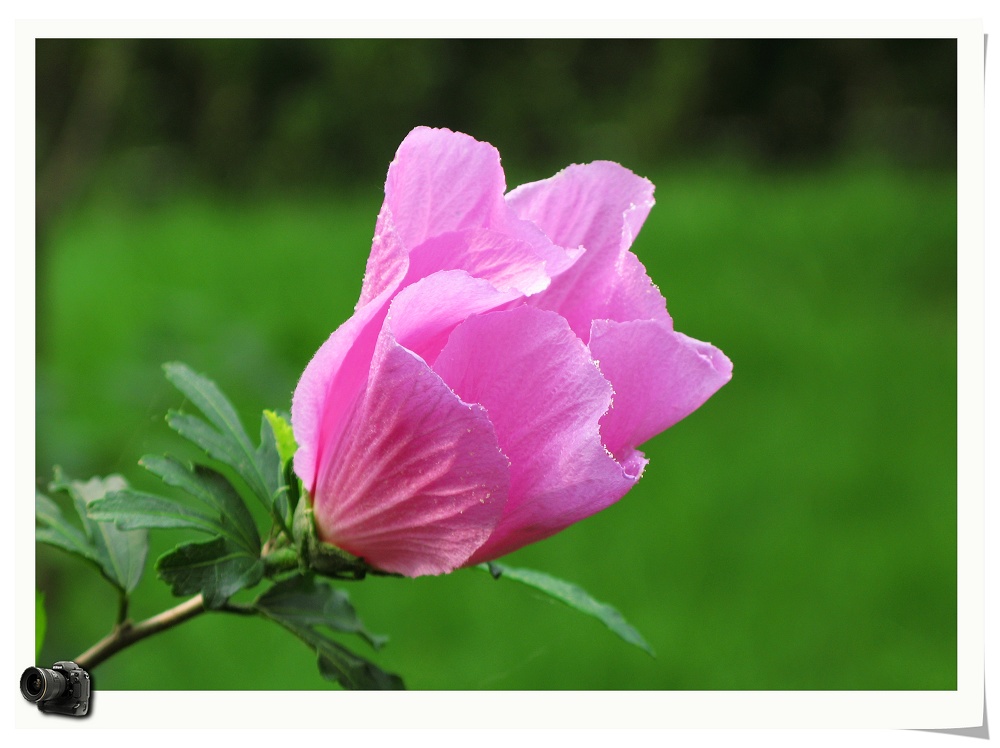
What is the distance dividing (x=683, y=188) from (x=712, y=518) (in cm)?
91

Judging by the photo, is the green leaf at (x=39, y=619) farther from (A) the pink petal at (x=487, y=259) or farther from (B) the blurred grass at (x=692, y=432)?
(B) the blurred grass at (x=692, y=432)

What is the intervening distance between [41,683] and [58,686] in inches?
0.4

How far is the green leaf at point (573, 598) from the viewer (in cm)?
62

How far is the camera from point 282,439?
58 cm

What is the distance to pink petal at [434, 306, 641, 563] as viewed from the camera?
46cm

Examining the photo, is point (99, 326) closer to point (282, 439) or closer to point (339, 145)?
point (339, 145)

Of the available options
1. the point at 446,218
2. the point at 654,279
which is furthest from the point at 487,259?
the point at 654,279

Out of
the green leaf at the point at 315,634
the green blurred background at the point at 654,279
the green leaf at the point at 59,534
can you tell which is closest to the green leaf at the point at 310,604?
the green leaf at the point at 315,634

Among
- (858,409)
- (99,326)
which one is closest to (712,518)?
(858,409)

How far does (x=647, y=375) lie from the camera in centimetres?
49

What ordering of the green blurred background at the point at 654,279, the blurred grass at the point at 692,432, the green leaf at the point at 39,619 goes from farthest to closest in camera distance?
the blurred grass at the point at 692,432 → the green blurred background at the point at 654,279 → the green leaf at the point at 39,619

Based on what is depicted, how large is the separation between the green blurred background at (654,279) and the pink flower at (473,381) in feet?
2.53

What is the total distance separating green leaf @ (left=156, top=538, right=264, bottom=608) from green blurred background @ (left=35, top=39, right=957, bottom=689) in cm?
72
